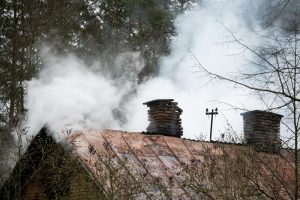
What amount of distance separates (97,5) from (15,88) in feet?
22.8

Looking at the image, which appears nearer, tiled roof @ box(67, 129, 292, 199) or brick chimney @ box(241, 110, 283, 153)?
tiled roof @ box(67, 129, 292, 199)

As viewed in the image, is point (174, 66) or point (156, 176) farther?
point (174, 66)

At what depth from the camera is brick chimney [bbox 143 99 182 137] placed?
448 inches

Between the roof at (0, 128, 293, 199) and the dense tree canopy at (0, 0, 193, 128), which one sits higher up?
the dense tree canopy at (0, 0, 193, 128)

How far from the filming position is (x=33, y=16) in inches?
666

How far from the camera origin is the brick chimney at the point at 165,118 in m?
11.4

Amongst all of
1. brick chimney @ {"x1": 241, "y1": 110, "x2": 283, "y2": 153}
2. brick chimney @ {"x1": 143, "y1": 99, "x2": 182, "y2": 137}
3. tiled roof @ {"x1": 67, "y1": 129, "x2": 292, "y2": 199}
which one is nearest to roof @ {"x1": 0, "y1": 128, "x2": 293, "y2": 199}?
tiled roof @ {"x1": 67, "y1": 129, "x2": 292, "y2": 199}

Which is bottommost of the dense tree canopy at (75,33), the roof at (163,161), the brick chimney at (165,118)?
the roof at (163,161)

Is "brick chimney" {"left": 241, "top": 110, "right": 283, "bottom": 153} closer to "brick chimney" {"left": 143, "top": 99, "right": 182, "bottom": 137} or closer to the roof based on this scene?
"brick chimney" {"left": 143, "top": 99, "right": 182, "bottom": 137}

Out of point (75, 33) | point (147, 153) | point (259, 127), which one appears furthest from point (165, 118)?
point (75, 33)

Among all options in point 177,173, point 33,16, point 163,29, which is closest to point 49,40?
point 33,16

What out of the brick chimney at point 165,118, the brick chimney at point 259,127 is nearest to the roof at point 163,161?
the brick chimney at point 165,118

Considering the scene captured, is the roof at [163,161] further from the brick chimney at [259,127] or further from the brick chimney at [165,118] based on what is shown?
the brick chimney at [259,127]

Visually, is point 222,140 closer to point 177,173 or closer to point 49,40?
point 177,173
